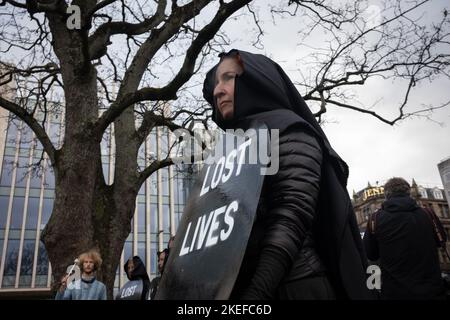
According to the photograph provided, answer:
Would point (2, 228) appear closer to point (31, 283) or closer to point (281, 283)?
point (31, 283)

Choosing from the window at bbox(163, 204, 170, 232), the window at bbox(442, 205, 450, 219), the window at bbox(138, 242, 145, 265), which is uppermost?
the window at bbox(442, 205, 450, 219)

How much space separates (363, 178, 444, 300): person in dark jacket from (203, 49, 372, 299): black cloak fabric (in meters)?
1.94

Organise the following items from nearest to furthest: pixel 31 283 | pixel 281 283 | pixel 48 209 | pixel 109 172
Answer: pixel 281 283, pixel 31 283, pixel 48 209, pixel 109 172

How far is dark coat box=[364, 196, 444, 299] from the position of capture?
3.00 m

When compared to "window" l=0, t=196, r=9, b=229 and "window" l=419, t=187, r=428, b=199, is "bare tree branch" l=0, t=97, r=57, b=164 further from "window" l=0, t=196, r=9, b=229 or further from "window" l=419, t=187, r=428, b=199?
"window" l=419, t=187, r=428, b=199

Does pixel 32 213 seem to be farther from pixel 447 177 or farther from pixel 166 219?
pixel 447 177

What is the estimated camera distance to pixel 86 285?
402cm

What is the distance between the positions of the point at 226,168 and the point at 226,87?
398mm

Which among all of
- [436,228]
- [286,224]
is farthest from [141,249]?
[286,224]

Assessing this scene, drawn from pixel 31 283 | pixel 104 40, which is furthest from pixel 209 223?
pixel 31 283

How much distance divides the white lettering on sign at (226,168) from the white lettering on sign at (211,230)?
133mm

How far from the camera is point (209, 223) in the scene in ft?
4.53

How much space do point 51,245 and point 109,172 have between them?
35010mm

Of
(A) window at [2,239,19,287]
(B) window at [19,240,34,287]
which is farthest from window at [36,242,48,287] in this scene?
(A) window at [2,239,19,287]
